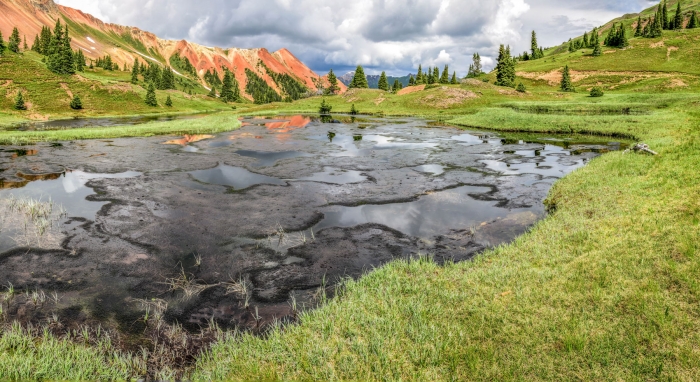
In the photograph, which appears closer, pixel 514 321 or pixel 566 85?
pixel 514 321

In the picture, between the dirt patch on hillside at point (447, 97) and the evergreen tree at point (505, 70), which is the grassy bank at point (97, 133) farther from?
the evergreen tree at point (505, 70)

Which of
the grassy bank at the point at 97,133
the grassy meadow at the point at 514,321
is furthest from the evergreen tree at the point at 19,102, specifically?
the grassy meadow at the point at 514,321

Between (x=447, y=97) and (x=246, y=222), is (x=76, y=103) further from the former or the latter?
(x=246, y=222)

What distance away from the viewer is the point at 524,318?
6.52m

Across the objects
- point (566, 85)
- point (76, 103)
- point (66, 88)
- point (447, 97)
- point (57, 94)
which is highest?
point (66, 88)

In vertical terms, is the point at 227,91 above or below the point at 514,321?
above

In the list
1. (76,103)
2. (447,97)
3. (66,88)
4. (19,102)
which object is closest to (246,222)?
(447,97)

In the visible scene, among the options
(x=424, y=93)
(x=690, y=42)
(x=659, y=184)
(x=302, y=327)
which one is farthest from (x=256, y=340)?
(x=690, y=42)

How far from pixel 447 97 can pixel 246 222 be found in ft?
224

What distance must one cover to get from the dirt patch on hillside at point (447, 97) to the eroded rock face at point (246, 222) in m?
46.6

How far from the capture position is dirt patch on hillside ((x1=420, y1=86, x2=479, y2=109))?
237 ft

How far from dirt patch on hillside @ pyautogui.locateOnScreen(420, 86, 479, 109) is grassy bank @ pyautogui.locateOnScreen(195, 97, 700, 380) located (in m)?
65.0

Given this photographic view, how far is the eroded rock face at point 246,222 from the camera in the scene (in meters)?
8.70

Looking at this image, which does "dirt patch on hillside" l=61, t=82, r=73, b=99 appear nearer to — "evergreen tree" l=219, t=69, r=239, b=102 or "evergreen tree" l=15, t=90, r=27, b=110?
"evergreen tree" l=15, t=90, r=27, b=110
